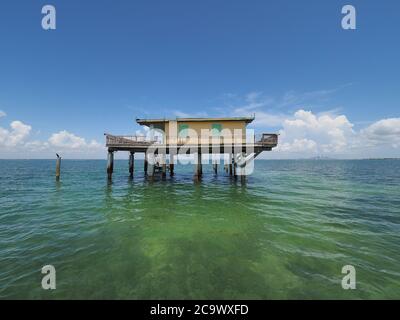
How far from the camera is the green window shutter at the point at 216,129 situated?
21531 mm

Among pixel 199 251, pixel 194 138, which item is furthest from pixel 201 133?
pixel 199 251

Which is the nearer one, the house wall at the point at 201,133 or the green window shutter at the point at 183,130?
the house wall at the point at 201,133

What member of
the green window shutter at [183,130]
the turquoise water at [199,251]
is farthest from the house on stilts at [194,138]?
the turquoise water at [199,251]

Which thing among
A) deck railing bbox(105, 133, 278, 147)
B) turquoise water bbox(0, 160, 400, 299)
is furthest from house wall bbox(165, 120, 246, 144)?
turquoise water bbox(0, 160, 400, 299)

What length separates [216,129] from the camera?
21.6 metres

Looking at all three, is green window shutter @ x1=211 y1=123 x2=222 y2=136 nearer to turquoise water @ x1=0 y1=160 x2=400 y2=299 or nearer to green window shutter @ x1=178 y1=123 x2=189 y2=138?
green window shutter @ x1=178 y1=123 x2=189 y2=138

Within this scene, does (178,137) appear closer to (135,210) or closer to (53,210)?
(135,210)

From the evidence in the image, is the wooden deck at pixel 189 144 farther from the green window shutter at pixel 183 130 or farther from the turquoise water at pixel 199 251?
the turquoise water at pixel 199 251

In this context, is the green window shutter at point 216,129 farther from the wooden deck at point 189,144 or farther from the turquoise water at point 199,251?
the turquoise water at point 199,251

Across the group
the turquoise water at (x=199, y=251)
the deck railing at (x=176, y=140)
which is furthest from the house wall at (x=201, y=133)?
the turquoise water at (x=199, y=251)

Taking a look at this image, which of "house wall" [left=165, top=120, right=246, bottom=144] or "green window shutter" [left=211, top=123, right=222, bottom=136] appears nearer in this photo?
"house wall" [left=165, top=120, right=246, bottom=144]

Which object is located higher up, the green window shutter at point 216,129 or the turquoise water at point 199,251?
the green window shutter at point 216,129

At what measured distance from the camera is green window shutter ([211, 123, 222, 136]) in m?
21.5

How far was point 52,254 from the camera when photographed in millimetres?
6621
